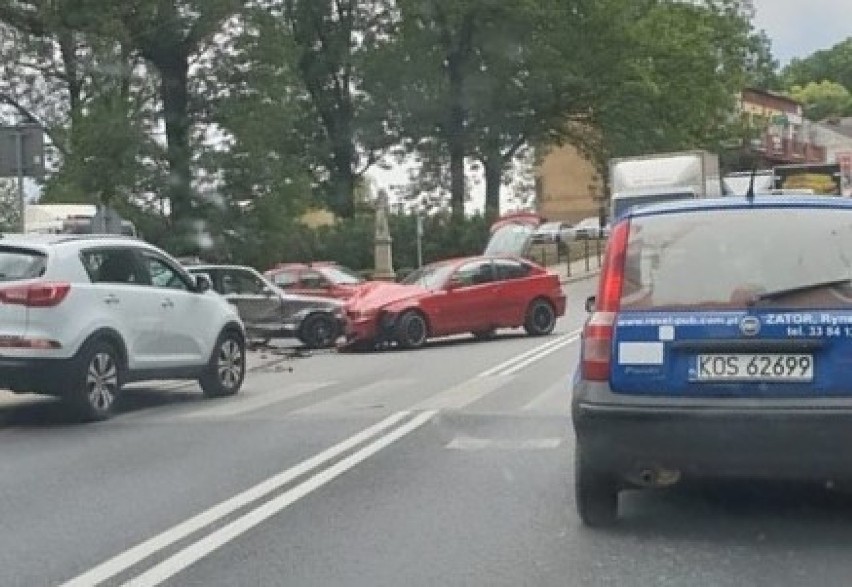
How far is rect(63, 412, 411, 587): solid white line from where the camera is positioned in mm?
6637

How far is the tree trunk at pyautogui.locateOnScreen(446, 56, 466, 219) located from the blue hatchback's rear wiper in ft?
152

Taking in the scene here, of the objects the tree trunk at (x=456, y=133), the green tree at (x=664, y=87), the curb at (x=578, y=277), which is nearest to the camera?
the curb at (x=578, y=277)

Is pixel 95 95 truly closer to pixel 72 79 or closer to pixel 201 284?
pixel 72 79

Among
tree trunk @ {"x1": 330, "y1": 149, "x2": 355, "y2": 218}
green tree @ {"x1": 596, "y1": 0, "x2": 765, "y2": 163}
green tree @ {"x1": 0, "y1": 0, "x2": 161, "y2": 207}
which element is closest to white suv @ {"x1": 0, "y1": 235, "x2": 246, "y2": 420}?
green tree @ {"x1": 0, "y1": 0, "x2": 161, "y2": 207}

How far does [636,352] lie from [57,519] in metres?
3.44

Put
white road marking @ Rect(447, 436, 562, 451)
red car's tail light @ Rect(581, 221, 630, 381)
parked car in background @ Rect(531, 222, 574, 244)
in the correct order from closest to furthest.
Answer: red car's tail light @ Rect(581, 221, 630, 381), white road marking @ Rect(447, 436, 562, 451), parked car in background @ Rect(531, 222, 574, 244)

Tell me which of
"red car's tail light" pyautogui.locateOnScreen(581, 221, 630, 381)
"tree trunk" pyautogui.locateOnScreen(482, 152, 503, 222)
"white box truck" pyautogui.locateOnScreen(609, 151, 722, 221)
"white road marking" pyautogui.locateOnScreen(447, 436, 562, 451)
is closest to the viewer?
"red car's tail light" pyautogui.locateOnScreen(581, 221, 630, 381)

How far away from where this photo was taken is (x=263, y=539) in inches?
291

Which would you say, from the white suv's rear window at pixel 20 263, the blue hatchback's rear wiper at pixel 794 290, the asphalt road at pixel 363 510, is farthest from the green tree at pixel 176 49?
the blue hatchback's rear wiper at pixel 794 290

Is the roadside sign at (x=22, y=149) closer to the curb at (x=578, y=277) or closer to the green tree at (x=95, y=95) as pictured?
the green tree at (x=95, y=95)

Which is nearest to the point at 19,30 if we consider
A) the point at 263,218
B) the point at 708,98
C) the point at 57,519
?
the point at 263,218

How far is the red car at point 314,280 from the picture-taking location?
1021 inches

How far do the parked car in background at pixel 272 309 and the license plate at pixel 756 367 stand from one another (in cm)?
1696

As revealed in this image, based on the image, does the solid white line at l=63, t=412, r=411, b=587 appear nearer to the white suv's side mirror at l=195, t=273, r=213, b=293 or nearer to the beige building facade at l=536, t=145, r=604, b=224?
the white suv's side mirror at l=195, t=273, r=213, b=293
